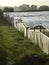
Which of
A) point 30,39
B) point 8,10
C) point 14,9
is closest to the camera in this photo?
point 30,39

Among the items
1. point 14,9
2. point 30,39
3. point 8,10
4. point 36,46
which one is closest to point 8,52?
point 36,46

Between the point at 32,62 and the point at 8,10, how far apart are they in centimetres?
2591

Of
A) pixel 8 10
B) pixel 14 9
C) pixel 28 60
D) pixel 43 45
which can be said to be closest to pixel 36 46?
pixel 43 45

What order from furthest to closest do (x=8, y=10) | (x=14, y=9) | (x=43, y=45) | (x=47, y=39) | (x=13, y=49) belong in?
(x=14, y=9) < (x=8, y=10) < (x=13, y=49) < (x=43, y=45) < (x=47, y=39)

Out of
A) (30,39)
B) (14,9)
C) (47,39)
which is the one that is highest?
(47,39)

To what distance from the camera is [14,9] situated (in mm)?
35000

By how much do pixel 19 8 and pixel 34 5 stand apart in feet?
8.07

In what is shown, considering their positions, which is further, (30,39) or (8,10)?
(8,10)

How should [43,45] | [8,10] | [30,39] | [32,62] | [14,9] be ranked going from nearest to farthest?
1. [32,62]
2. [43,45]
3. [30,39]
4. [8,10]
5. [14,9]

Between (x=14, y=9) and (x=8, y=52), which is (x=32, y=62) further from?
(x=14, y=9)

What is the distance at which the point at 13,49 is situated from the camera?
10.2 metres

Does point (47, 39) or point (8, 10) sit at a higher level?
point (47, 39)

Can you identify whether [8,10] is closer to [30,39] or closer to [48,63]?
[30,39]

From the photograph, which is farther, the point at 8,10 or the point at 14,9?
the point at 14,9
